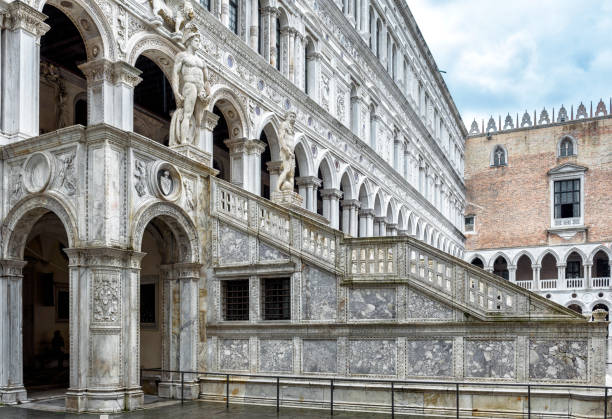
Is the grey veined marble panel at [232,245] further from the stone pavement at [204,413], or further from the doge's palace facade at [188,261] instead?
the stone pavement at [204,413]

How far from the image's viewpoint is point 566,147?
53.6 meters

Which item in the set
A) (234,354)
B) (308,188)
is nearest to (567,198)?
(308,188)

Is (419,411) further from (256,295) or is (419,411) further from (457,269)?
(256,295)

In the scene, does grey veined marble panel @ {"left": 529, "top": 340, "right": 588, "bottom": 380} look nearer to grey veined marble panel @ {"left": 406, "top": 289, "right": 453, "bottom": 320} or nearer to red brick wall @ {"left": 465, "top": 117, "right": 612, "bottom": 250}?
grey veined marble panel @ {"left": 406, "top": 289, "right": 453, "bottom": 320}

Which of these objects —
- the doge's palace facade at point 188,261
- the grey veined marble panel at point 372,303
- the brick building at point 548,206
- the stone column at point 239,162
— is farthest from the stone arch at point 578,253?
the grey veined marble panel at point 372,303

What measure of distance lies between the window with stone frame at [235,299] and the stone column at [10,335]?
14.0 ft

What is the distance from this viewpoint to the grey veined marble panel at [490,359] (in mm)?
12148

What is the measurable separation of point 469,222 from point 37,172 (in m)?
49.0

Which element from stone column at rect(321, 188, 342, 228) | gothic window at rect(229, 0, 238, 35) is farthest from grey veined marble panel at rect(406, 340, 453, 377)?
stone column at rect(321, 188, 342, 228)

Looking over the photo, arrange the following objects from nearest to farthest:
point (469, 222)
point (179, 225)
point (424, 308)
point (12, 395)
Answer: point (12, 395)
point (424, 308)
point (179, 225)
point (469, 222)

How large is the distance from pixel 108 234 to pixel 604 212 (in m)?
46.6

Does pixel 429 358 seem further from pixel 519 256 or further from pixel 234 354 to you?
pixel 519 256

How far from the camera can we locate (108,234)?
11852mm

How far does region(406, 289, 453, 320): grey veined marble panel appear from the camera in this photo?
12726 mm
